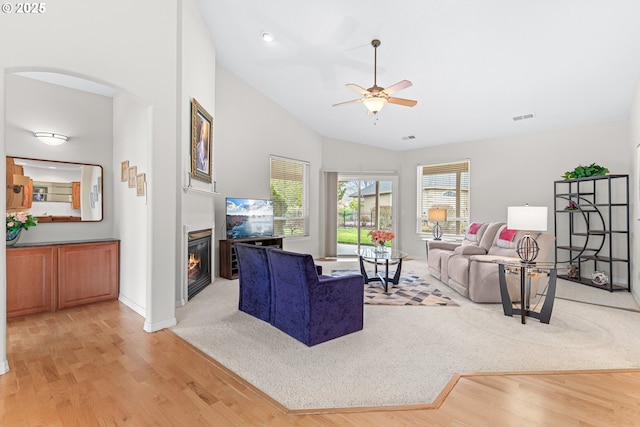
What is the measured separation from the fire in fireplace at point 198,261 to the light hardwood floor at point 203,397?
1562mm

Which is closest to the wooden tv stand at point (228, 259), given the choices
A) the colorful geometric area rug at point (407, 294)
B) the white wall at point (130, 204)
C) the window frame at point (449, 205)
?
the white wall at point (130, 204)

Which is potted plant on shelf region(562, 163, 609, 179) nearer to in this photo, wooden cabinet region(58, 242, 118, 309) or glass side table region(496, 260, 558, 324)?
→ glass side table region(496, 260, 558, 324)

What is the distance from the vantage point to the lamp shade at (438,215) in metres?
6.83

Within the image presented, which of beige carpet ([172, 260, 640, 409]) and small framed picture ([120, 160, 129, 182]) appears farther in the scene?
small framed picture ([120, 160, 129, 182])

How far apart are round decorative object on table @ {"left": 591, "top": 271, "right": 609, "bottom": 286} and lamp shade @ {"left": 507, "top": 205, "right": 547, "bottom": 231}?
8.45 ft

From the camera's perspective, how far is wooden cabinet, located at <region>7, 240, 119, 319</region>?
341 cm

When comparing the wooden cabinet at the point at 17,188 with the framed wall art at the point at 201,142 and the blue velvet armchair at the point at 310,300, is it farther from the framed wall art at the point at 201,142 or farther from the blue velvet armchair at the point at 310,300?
the blue velvet armchair at the point at 310,300

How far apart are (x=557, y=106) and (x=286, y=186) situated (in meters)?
5.02

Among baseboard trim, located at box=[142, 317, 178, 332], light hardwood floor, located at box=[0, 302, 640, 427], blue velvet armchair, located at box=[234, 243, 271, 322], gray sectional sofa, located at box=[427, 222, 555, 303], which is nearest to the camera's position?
light hardwood floor, located at box=[0, 302, 640, 427]

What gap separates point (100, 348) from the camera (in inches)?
106

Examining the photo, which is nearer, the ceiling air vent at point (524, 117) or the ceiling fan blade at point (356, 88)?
the ceiling fan blade at point (356, 88)

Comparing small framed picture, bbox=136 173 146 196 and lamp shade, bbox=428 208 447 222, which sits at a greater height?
small framed picture, bbox=136 173 146 196

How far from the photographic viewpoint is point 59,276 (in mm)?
3645

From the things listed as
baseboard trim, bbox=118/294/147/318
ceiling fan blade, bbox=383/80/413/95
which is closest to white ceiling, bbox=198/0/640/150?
ceiling fan blade, bbox=383/80/413/95
